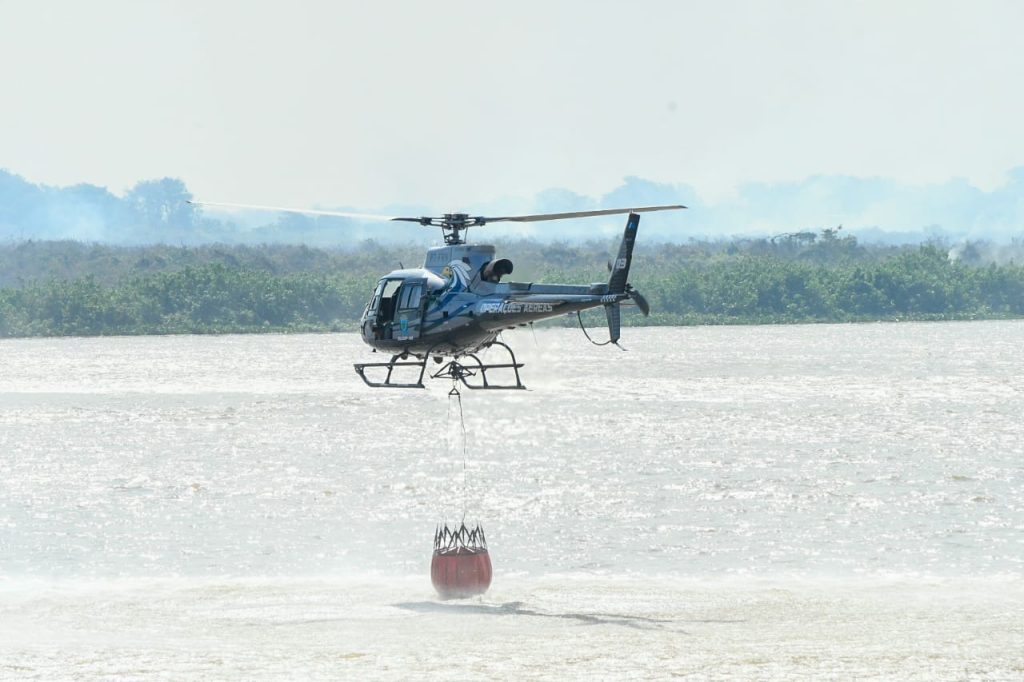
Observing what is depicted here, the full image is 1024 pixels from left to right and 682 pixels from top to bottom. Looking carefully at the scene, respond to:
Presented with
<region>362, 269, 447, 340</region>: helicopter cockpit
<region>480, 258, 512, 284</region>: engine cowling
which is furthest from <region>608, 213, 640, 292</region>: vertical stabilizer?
<region>362, 269, 447, 340</region>: helicopter cockpit

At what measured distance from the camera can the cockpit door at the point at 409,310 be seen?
3497cm

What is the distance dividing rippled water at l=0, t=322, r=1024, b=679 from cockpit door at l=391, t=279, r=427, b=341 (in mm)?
2773

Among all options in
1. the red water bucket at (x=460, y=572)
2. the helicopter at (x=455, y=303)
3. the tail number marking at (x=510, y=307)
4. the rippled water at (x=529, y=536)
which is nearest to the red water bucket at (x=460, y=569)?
the red water bucket at (x=460, y=572)

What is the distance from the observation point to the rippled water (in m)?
34.9

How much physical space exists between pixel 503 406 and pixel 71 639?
83305 mm

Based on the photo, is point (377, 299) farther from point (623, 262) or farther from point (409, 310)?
point (623, 262)

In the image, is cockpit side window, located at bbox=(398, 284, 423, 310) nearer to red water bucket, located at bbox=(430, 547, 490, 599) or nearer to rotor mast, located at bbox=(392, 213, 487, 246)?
rotor mast, located at bbox=(392, 213, 487, 246)

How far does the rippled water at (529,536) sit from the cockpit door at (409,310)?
2773mm

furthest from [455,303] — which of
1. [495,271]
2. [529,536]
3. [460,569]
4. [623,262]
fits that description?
[529,536]

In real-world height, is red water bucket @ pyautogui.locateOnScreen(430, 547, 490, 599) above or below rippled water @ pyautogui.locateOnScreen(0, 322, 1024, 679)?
above

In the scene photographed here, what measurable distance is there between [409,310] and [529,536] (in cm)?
2081

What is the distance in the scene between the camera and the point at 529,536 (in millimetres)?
54406

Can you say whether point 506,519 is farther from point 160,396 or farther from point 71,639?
point 160,396

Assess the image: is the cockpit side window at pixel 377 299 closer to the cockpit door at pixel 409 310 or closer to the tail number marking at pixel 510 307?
the cockpit door at pixel 409 310
